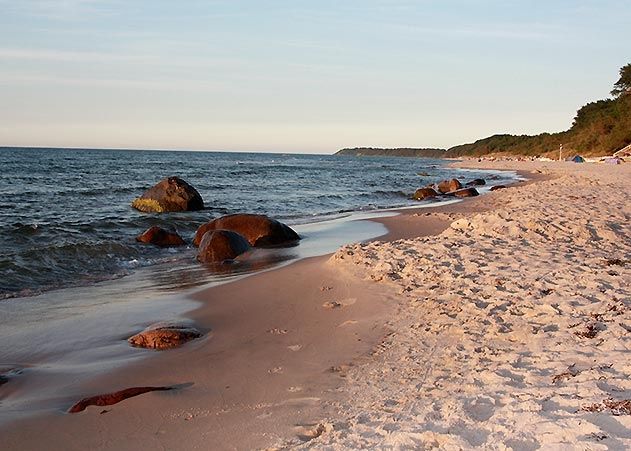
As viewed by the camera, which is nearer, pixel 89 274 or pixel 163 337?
pixel 163 337

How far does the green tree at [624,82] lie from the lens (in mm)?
73356

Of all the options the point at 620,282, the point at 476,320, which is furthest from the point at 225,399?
the point at 620,282

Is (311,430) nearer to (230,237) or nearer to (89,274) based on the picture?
(89,274)

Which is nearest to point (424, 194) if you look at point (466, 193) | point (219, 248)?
point (466, 193)

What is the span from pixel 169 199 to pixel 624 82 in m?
72.9

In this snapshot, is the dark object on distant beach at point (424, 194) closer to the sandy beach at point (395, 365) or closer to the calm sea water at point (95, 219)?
the calm sea water at point (95, 219)

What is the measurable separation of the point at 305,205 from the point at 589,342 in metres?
18.8

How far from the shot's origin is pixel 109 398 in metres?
4.46

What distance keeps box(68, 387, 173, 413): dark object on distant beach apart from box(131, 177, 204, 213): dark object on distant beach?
15.2 metres

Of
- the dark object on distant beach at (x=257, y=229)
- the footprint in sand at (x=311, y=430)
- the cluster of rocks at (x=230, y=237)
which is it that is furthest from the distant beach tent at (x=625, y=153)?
the footprint in sand at (x=311, y=430)

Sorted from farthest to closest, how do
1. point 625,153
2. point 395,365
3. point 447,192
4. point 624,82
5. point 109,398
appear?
1. point 624,82
2. point 625,153
3. point 447,192
4. point 395,365
5. point 109,398

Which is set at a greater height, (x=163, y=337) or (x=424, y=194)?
(x=163, y=337)

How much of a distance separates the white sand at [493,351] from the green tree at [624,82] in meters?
73.4

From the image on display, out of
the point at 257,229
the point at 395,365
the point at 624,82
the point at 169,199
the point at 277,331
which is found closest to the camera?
the point at 395,365
